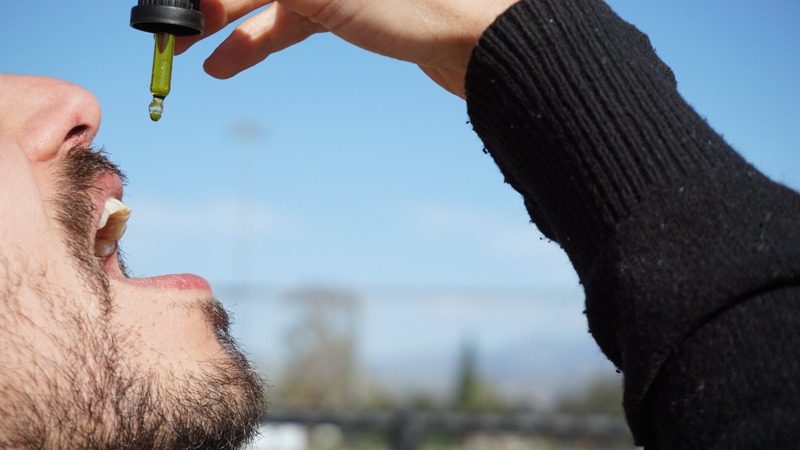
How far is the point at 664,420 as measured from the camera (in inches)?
41.5

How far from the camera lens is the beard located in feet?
4.52

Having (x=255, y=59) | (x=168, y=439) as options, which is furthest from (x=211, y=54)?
(x=168, y=439)

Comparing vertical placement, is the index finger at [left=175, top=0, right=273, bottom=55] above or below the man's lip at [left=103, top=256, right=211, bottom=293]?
above

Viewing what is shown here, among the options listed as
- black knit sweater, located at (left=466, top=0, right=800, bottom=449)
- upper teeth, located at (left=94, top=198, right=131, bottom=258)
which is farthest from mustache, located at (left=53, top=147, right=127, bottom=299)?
black knit sweater, located at (left=466, top=0, right=800, bottom=449)

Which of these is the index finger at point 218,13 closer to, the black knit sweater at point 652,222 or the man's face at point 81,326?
the man's face at point 81,326

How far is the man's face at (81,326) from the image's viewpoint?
4.54 ft

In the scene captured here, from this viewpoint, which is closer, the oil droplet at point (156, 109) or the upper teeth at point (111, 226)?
the oil droplet at point (156, 109)

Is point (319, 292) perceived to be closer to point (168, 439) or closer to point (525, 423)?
point (525, 423)

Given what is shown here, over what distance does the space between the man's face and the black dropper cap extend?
10.4 inches

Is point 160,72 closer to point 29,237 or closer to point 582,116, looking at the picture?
point 29,237

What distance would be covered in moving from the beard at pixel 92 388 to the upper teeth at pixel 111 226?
0.09m

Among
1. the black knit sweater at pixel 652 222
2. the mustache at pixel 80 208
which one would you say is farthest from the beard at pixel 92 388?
the black knit sweater at pixel 652 222

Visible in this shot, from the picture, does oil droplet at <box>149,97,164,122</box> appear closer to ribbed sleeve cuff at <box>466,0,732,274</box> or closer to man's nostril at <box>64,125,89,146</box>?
man's nostril at <box>64,125,89,146</box>

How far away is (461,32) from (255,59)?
527 mm
